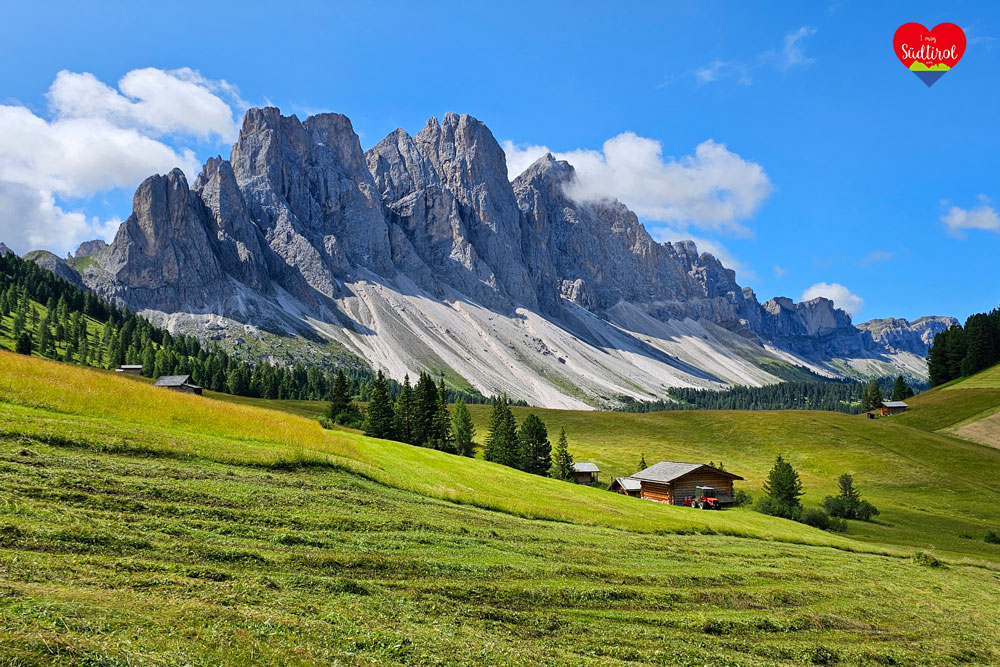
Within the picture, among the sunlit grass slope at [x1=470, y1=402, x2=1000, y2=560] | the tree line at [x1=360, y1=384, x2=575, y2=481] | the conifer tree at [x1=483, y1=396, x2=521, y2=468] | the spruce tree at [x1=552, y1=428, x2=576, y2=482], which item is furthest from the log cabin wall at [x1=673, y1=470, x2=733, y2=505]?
the conifer tree at [x1=483, y1=396, x2=521, y2=468]

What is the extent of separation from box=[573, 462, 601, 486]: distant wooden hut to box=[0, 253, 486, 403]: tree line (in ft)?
251

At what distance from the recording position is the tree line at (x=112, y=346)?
151m

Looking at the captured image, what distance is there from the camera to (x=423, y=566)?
16.6 meters

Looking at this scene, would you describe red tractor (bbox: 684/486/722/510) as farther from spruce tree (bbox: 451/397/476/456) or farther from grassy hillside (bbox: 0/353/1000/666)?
spruce tree (bbox: 451/397/476/456)

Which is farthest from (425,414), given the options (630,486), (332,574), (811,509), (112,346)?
(112,346)

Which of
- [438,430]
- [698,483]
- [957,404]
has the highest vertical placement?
[957,404]

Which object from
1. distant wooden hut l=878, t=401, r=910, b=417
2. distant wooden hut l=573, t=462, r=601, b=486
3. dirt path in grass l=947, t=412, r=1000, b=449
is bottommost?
distant wooden hut l=573, t=462, r=601, b=486

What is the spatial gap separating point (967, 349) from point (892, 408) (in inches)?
1581

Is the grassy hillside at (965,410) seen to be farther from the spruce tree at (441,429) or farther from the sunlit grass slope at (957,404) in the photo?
the spruce tree at (441,429)

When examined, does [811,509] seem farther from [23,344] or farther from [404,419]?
[23,344]

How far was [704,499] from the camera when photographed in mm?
70375

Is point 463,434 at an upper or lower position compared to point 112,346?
lower

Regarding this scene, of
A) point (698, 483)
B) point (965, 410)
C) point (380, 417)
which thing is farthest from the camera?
point (965, 410)

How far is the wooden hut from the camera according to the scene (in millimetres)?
71775
